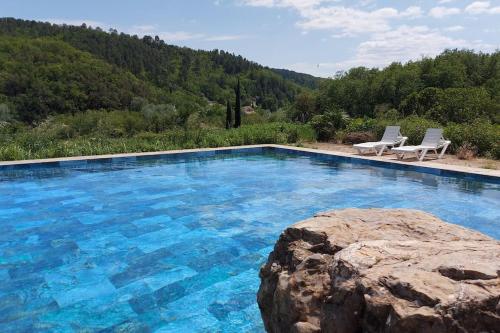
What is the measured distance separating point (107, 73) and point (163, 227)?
158 feet

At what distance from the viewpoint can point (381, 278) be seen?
1561mm

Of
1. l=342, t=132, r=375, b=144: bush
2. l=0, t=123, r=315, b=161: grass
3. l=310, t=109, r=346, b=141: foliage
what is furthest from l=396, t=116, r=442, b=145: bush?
l=0, t=123, r=315, b=161: grass

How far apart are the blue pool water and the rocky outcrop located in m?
1.25

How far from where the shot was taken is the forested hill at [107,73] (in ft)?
139

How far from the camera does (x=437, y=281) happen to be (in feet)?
4.86

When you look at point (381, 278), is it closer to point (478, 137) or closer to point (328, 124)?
point (478, 137)

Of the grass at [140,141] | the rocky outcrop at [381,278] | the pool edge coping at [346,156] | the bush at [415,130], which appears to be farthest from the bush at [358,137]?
the rocky outcrop at [381,278]


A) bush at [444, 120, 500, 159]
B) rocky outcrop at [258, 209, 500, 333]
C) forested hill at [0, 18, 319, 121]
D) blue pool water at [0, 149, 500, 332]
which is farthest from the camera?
forested hill at [0, 18, 319, 121]

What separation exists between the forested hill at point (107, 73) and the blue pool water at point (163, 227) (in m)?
36.9

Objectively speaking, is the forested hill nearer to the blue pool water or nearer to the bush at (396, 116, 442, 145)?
the blue pool water

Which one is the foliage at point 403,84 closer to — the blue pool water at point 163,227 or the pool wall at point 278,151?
the pool wall at point 278,151

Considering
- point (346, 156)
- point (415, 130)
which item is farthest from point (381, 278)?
point (415, 130)

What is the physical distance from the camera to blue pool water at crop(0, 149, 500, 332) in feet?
11.2

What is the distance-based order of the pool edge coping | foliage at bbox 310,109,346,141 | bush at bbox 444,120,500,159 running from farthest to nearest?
foliage at bbox 310,109,346,141
bush at bbox 444,120,500,159
the pool edge coping
